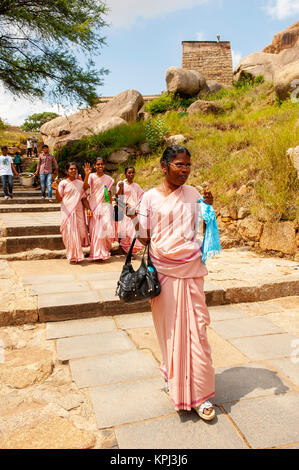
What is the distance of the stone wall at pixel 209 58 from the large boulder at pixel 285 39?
3336 mm

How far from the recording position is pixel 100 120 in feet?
49.7

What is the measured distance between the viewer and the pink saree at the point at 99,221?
256 inches

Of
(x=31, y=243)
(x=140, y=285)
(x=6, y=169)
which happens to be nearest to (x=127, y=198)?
(x=31, y=243)

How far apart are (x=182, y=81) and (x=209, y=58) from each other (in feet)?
43.0

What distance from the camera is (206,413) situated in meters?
2.15

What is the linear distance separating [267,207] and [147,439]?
566cm

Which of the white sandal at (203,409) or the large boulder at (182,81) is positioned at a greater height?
the large boulder at (182,81)

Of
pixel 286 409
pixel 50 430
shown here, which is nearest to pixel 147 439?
pixel 50 430

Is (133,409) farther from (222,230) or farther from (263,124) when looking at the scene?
(263,124)

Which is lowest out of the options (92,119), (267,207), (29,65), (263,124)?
(267,207)

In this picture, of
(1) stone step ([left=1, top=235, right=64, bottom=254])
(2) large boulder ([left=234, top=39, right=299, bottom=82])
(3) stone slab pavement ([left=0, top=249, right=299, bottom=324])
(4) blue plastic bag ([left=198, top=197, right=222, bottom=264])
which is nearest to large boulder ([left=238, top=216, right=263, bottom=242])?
(3) stone slab pavement ([left=0, top=249, right=299, bottom=324])

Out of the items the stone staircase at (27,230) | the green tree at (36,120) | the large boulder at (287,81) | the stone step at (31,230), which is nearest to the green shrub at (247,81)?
the large boulder at (287,81)

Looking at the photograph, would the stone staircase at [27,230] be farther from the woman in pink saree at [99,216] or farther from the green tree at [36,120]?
the green tree at [36,120]

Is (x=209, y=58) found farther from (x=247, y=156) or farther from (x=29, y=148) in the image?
(x=247, y=156)
